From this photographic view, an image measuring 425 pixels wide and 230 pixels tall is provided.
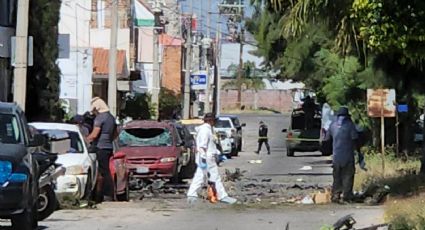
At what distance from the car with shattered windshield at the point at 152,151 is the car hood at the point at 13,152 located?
12857mm

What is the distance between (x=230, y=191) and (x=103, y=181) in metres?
5.44

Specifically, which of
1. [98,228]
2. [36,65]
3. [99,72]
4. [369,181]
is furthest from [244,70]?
[98,228]

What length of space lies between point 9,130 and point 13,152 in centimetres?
110

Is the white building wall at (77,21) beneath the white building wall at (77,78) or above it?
above

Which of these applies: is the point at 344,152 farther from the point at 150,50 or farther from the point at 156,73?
the point at 150,50

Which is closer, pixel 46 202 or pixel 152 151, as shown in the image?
pixel 46 202

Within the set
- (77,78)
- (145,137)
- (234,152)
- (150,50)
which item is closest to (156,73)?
(234,152)

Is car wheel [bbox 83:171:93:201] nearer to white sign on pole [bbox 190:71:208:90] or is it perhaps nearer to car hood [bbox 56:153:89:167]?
car hood [bbox 56:153:89:167]

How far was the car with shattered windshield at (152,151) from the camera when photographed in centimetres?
2802

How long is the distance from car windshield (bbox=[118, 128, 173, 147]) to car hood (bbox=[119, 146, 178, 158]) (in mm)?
236

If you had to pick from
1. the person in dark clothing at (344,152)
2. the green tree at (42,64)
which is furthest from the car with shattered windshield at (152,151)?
the person in dark clothing at (344,152)

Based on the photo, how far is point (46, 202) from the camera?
16.3 meters

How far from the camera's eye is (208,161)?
20.6 m

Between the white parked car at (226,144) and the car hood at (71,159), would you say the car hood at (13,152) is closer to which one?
the car hood at (71,159)
